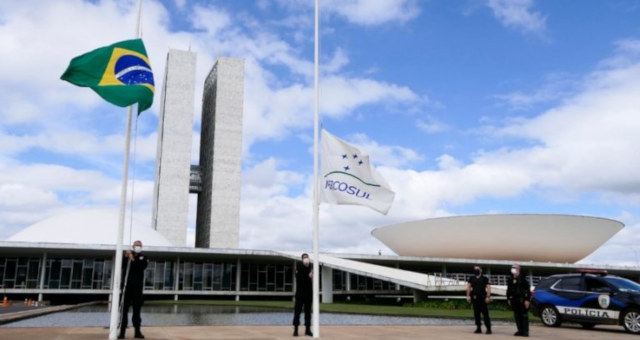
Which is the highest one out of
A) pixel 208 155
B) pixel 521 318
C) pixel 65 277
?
pixel 208 155

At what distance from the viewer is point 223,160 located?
72062 mm

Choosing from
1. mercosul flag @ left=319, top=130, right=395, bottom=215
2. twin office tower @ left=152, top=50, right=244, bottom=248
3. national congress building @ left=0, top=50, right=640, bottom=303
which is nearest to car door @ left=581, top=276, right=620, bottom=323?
→ mercosul flag @ left=319, top=130, right=395, bottom=215

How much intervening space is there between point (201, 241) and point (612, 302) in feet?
222

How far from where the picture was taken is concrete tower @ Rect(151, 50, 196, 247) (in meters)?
67.5

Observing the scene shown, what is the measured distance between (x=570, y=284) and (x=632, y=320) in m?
1.92

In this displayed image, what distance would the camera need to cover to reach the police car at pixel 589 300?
13.3 metres

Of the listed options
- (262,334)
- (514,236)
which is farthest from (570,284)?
(514,236)

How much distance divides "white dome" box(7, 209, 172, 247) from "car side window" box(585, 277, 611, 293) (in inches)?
1490

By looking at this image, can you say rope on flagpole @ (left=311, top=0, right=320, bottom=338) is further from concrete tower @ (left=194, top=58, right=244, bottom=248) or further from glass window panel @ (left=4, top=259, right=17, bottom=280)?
concrete tower @ (left=194, top=58, right=244, bottom=248)

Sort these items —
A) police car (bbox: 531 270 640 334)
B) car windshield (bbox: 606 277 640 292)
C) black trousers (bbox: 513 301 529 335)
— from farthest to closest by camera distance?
1. car windshield (bbox: 606 277 640 292)
2. police car (bbox: 531 270 640 334)
3. black trousers (bbox: 513 301 529 335)

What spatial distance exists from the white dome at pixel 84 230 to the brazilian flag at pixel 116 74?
37.3 metres

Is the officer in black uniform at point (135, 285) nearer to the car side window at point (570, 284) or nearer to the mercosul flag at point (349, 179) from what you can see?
the mercosul flag at point (349, 179)

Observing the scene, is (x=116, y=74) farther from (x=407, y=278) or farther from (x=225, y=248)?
(x=225, y=248)

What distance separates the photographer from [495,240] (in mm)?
50469
